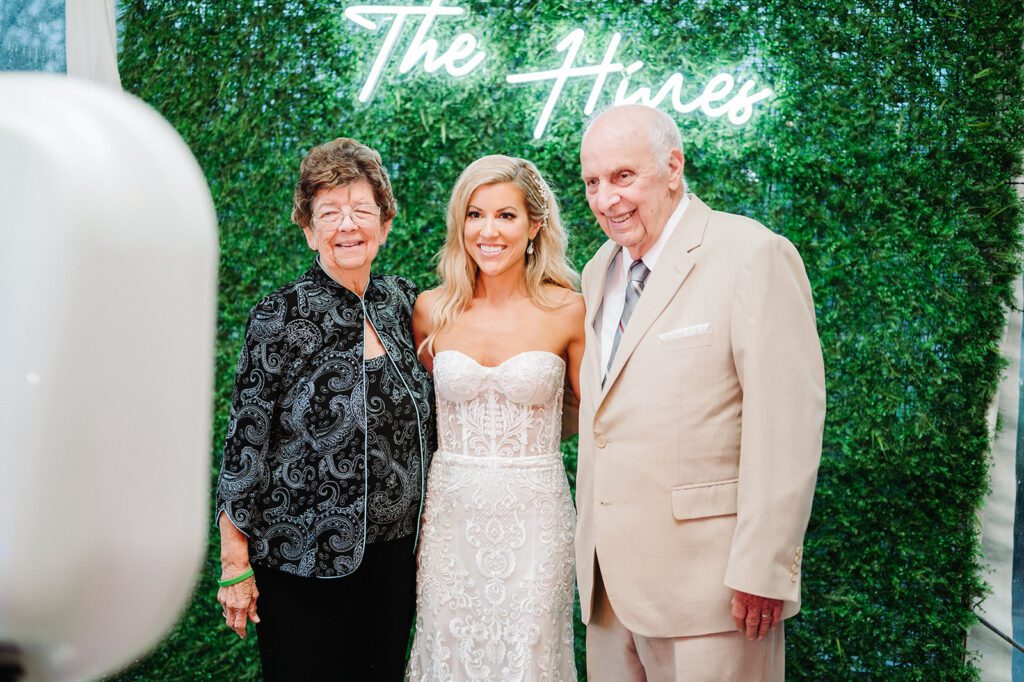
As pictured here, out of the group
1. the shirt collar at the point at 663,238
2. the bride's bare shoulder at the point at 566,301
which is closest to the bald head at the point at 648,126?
the shirt collar at the point at 663,238

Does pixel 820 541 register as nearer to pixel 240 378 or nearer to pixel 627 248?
pixel 627 248

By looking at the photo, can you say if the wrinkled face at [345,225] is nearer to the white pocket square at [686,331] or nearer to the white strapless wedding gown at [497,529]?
the white strapless wedding gown at [497,529]

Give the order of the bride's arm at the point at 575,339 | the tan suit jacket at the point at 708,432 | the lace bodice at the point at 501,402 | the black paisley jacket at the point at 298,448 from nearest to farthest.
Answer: the tan suit jacket at the point at 708,432, the black paisley jacket at the point at 298,448, the lace bodice at the point at 501,402, the bride's arm at the point at 575,339

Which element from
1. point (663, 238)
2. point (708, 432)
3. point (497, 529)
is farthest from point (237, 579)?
point (663, 238)

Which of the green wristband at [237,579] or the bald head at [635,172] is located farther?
the green wristband at [237,579]

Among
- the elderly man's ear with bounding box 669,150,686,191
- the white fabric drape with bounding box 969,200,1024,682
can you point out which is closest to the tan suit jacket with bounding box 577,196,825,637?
the elderly man's ear with bounding box 669,150,686,191

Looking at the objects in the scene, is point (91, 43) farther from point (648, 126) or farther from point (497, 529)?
point (497, 529)

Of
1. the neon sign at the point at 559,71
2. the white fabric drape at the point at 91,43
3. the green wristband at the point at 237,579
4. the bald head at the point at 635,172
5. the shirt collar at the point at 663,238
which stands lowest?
the green wristband at the point at 237,579

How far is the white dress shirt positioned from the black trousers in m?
0.90

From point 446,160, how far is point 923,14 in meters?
2.21

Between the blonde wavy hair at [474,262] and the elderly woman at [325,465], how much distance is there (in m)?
0.26

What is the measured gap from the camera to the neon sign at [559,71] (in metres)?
4.09

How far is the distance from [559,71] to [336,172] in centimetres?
161

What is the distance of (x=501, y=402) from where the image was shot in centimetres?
288
